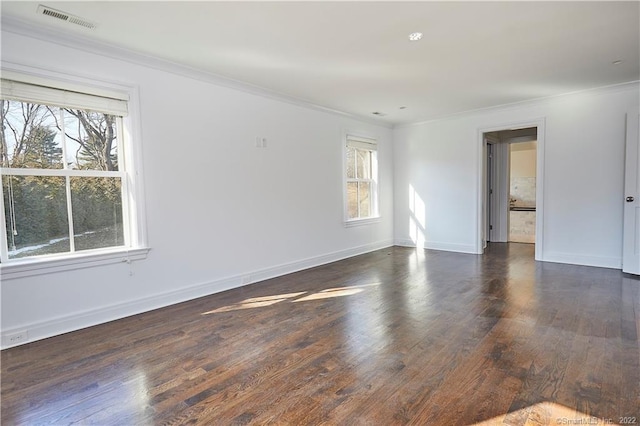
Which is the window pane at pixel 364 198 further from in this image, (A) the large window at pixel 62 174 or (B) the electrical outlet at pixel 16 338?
(B) the electrical outlet at pixel 16 338

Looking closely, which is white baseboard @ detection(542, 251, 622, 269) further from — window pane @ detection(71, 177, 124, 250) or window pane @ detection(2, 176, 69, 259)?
window pane @ detection(2, 176, 69, 259)

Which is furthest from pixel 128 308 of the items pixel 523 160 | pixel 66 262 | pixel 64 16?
pixel 523 160

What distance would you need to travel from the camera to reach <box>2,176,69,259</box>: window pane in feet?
9.08

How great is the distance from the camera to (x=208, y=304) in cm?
365

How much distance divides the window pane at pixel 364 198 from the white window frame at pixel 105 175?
398 cm

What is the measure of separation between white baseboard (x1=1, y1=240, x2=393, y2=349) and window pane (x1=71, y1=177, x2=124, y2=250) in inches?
24.3

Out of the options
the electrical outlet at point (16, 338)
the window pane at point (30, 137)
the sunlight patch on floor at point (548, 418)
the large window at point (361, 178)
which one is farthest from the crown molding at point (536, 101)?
the electrical outlet at point (16, 338)

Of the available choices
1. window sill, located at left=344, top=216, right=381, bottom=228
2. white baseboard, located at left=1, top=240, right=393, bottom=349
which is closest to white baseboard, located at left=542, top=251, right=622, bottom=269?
window sill, located at left=344, top=216, right=381, bottom=228

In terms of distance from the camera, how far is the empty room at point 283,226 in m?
2.10

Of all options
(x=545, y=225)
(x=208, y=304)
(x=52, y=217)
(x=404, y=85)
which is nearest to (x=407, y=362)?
(x=208, y=304)

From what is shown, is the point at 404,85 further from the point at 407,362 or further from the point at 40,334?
the point at 40,334

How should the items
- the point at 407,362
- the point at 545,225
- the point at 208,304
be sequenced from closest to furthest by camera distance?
the point at 407,362 → the point at 208,304 → the point at 545,225

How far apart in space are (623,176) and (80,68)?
6545 mm

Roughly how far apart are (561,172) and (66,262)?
6368mm
